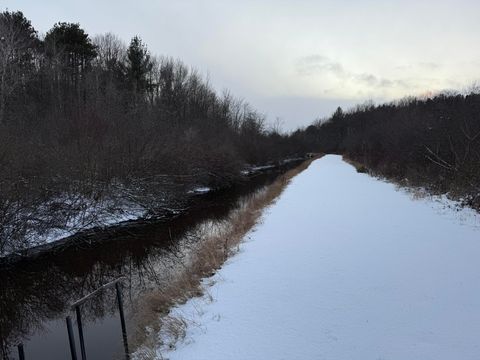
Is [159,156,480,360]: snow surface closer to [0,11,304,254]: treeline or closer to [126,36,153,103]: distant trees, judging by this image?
[0,11,304,254]: treeline

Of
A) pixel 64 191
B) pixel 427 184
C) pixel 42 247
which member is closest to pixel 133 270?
pixel 42 247

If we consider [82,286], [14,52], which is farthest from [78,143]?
[14,52]

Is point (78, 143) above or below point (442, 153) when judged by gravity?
above

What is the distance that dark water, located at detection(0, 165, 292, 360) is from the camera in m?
7.43

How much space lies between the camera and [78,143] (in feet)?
61.0

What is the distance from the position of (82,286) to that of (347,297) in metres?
6.97

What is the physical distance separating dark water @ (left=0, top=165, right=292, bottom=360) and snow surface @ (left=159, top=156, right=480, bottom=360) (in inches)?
82.7

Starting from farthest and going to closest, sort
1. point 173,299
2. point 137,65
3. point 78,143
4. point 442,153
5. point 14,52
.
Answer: point 137,65
point 14,52
point 442,153
point 78,143
point 173,299

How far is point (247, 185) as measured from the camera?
→ 34.8m

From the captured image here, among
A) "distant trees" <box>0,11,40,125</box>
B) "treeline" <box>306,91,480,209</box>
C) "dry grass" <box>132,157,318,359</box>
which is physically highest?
"distant trees" <box>0,11,40,125</box>

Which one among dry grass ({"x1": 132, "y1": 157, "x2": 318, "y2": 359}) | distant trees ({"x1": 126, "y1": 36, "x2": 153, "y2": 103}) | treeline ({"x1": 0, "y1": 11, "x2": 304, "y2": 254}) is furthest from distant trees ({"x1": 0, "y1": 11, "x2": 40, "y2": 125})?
dry grass ({"x1": 132, "y1": 157, "x2": 318, "y2": 359})

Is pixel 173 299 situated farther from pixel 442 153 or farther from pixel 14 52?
pixel 14 52

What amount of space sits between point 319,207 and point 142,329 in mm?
10651

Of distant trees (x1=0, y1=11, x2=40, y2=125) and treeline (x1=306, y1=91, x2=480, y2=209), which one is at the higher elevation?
distant trees (x1=0, y1=11, x2=40, y2=125)
